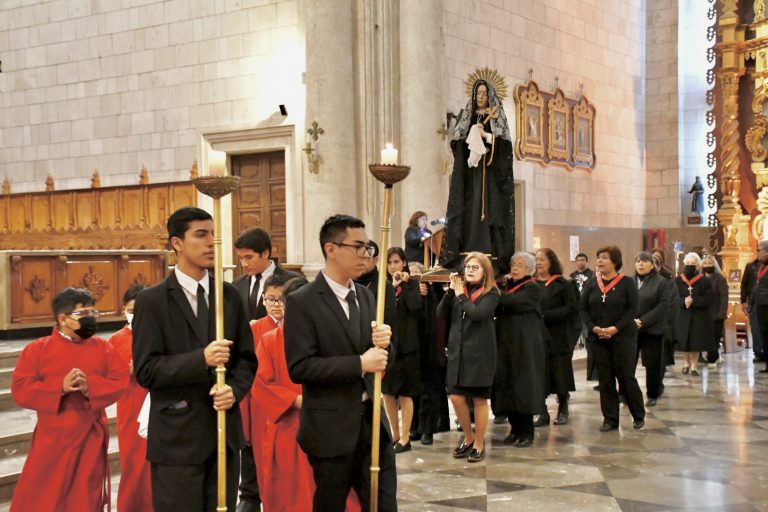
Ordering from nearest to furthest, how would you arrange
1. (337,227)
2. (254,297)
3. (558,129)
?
(337,227)
(254,297)
(558,129)

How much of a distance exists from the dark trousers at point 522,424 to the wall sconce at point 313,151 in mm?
5877

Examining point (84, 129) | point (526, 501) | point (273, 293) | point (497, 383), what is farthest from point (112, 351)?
point (84, 129)

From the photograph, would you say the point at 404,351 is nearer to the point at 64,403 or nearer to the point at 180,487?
the point at 64,403

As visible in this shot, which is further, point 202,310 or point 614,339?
point 614,339

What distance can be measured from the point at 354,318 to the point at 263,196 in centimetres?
1003

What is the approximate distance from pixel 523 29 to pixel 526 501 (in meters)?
11.1

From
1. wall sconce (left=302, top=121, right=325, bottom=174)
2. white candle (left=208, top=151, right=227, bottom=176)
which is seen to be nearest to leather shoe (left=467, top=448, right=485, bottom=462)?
white candle (left=208, top=151, right=227, bottom=176)

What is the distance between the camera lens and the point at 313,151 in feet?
41.4

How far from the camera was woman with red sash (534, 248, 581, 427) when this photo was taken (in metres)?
8.41

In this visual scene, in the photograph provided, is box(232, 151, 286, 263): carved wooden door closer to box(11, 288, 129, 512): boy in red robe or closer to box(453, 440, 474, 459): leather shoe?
box(453, 440, 474, 459): leather shoe

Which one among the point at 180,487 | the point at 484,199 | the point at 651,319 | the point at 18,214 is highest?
the point at 18,214

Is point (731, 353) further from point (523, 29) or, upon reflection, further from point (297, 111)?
point (297, 111)

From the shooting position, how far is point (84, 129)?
15.2 metres

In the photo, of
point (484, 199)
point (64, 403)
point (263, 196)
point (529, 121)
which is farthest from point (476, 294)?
point (529, 121)
